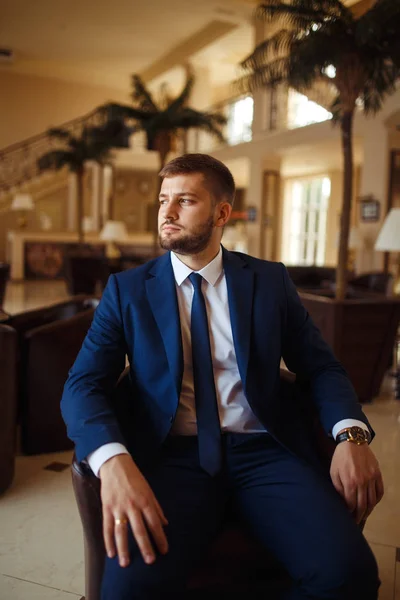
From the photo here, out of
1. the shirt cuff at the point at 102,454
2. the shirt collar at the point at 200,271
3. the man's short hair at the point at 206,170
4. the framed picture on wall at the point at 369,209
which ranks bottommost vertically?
the shirt cuff at the point at 102,454

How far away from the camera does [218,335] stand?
1.58m

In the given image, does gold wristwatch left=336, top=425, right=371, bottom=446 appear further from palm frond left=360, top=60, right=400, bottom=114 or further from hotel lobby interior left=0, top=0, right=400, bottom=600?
palm frond left=360, top=60, right=400, bottom=114

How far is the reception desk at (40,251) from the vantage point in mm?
13555

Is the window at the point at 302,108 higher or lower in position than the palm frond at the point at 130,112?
higher

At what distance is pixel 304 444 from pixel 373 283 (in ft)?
18.5

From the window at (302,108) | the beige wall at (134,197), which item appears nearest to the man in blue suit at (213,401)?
the window at (302,108)

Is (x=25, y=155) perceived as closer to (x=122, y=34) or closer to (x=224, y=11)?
(x=122, y=34)

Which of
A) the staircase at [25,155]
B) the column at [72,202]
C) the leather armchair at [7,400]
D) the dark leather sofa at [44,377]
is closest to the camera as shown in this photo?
the leather armchair at [7,400]

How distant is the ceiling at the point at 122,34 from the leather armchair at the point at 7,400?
11.5m

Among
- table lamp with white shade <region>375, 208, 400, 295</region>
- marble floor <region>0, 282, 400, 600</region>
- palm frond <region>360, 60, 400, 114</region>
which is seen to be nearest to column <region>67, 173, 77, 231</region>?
palm frond <region>360, 60, 400, 114</region>

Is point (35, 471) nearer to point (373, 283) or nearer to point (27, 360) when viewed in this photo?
point (27, 360)

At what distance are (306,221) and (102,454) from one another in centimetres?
1419

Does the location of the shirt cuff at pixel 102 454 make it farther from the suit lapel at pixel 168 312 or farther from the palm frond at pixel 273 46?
the palm frond at pixel 273 46

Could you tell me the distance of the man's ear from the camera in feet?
5.31
